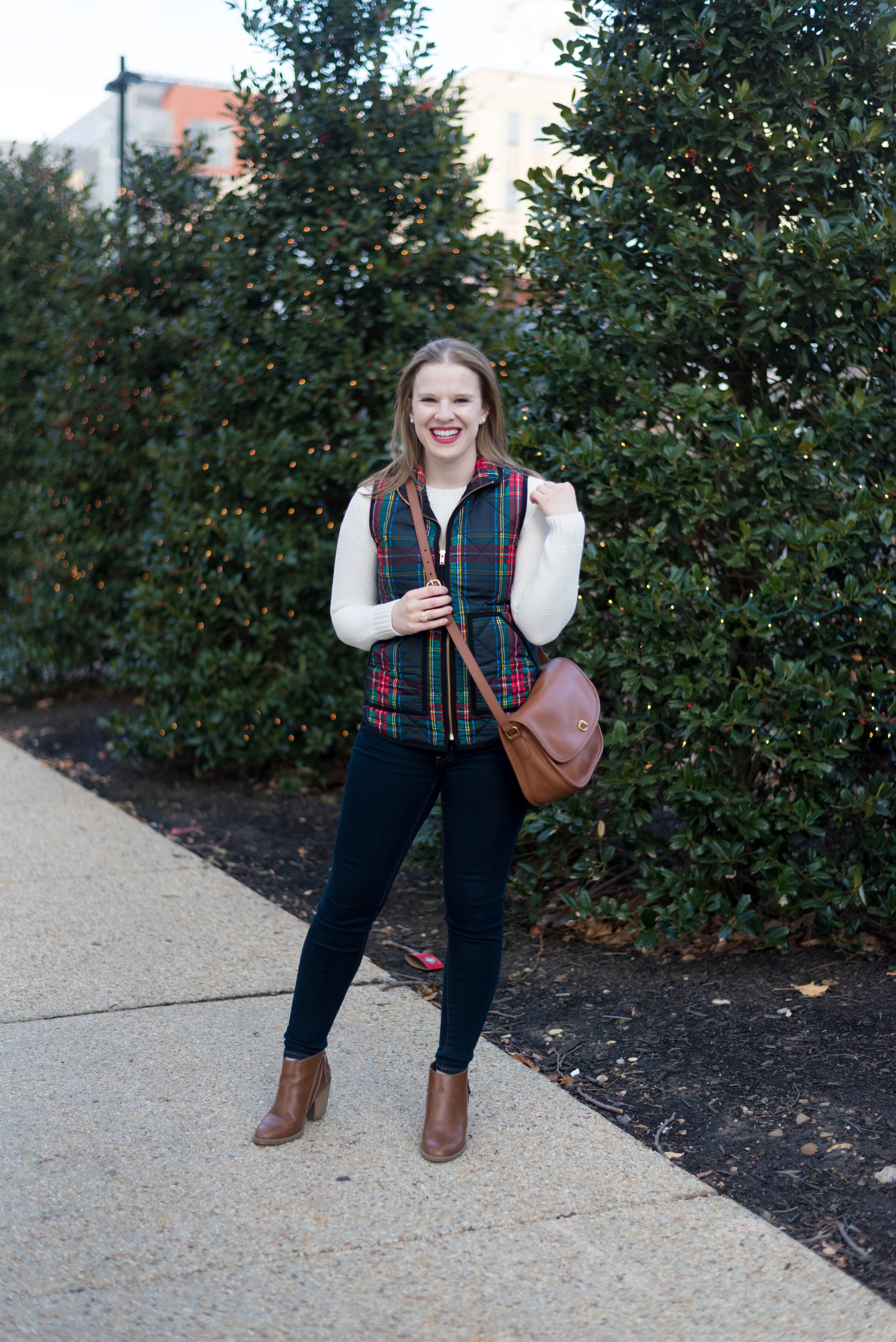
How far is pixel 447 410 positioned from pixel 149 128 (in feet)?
177

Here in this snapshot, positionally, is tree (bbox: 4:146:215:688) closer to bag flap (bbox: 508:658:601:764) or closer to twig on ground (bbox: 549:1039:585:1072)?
twig on ground (bbox: 549:1039:585:1072)

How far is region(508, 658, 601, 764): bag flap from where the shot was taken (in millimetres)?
2752

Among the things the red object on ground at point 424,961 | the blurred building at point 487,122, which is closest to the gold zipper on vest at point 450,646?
the red object on ground at point 424,961

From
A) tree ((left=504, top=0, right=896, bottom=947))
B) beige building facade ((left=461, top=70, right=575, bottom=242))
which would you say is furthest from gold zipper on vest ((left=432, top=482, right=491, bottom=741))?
beige building facade ((left=461, top=70, right=575, bottom=242))

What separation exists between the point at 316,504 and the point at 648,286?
8.35 ft

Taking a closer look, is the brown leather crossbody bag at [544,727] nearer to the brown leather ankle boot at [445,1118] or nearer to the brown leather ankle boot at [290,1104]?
the brown leather ankle boot at [445,1118]

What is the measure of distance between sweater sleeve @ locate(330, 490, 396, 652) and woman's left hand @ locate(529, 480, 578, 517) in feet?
1.33

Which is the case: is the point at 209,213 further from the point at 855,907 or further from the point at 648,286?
the point at 855,907

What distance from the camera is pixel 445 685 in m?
2.82

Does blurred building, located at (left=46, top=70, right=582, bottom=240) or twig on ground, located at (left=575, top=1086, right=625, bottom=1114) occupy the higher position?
blurred building, located at (left=46, top=70, right=582, bottom=240)

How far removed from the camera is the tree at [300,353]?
19.9 feet

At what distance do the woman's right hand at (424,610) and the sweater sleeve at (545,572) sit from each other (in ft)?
0.62

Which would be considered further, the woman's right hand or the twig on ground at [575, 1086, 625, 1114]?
the twig on ground at [575, 1086, 625, 1114]

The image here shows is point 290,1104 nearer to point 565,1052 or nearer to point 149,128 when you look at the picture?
point 565,1052
